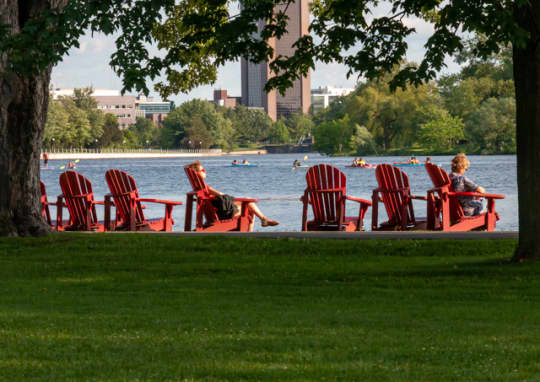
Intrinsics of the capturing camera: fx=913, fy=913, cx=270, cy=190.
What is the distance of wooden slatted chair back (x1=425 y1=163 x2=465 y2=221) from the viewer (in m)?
12.2

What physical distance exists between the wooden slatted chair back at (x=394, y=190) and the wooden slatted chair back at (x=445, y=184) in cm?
39

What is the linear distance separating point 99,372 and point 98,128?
502 feet

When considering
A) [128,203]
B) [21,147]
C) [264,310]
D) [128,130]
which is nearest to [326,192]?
[128,203]

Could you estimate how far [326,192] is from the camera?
505 inches

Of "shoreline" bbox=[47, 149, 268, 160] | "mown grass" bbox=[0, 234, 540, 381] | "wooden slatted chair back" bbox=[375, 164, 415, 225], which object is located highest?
"wooden slatted chair back" bbox=[375, 164, 415, 225]

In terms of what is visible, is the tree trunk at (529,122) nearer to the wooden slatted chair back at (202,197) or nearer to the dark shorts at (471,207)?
the dark shorts at (471,207)

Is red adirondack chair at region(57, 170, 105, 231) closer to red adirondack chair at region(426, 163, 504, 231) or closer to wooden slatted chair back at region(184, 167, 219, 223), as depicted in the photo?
wooden slatted chair back at region(184, 167, 219, 223)

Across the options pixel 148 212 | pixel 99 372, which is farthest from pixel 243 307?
pixel 148 212

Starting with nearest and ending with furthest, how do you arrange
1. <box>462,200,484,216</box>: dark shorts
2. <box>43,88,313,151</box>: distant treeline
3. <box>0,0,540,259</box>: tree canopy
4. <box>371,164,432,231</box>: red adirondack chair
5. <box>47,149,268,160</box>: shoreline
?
<box>0,0,540,259</box>: tree canopy < <box>371,164,432,231</box>: red adirondack chair < <box>462,200,484,216</box>: dark shorts < <box>43,88,313,151</box>: distant treeline < <box>47,149,268,160</box>: shoreline

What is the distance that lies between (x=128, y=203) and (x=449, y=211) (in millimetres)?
4581

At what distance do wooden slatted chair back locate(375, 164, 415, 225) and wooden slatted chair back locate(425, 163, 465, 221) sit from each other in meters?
0.39

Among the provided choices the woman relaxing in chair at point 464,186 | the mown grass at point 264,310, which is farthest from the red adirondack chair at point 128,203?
the woman relaxing in chair at point 464,186

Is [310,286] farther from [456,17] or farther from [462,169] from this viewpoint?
[462,169]

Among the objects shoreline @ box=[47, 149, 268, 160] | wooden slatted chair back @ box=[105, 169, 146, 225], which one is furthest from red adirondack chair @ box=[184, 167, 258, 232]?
shoreline @ box=[47, 149, 268, 160]
